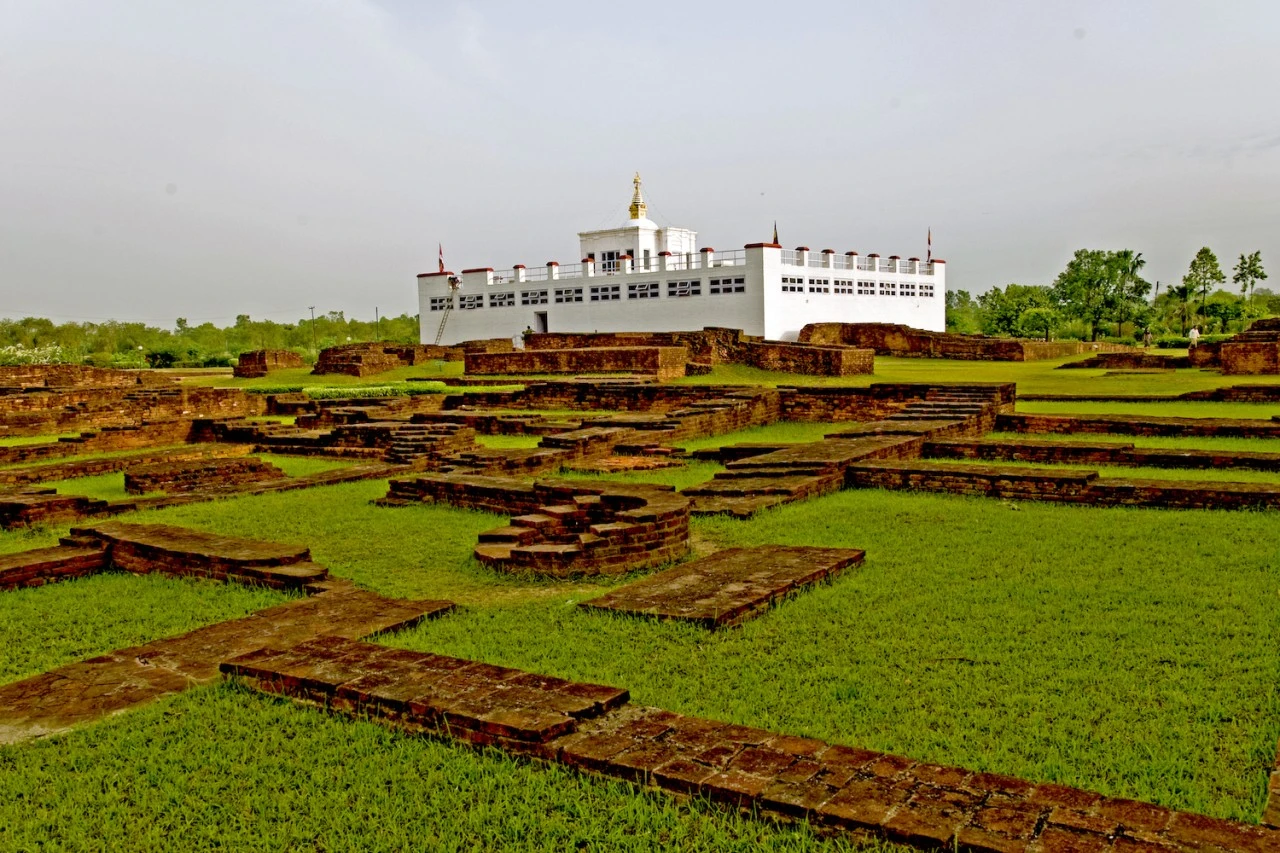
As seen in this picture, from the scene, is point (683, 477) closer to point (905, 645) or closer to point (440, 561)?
point (440, 561)

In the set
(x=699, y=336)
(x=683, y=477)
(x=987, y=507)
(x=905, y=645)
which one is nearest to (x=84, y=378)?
(x=699, y=336)

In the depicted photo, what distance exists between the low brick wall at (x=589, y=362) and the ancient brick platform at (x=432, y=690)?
19832 mm

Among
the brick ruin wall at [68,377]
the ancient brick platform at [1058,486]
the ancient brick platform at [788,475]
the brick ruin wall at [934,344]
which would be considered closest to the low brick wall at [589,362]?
the brick ruin wall at [934,344]

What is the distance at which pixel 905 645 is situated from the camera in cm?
423

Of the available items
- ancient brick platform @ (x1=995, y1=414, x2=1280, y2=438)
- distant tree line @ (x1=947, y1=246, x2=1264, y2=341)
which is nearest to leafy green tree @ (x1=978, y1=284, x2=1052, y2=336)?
distant tree line @ (x1=947, y1=246, x2=1264, y2=341)

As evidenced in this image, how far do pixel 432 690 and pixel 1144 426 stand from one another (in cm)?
1048

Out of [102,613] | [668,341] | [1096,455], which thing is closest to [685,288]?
[668,341]

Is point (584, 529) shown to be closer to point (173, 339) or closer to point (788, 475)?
point (788, 475)

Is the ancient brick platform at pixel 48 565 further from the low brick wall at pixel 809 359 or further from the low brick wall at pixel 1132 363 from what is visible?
the low brick wall at pixel 1132 363

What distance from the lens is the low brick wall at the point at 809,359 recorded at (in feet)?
76.0

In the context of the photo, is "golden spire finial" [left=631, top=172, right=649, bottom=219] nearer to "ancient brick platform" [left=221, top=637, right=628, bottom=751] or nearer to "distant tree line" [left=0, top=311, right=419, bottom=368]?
"distant tree line" [left=0, top=311, right=419, bottom=368]

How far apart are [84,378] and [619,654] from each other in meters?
25.3

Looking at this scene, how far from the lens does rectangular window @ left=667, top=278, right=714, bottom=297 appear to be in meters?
38.7

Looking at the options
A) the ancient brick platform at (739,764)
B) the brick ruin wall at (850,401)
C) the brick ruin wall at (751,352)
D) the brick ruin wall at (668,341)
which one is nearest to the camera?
the ancient brick platform at (739,764)
